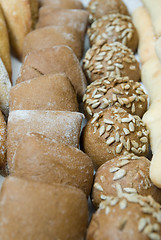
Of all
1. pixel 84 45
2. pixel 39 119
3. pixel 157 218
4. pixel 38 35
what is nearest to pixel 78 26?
pixel 84 45

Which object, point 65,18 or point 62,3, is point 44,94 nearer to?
point 65,18

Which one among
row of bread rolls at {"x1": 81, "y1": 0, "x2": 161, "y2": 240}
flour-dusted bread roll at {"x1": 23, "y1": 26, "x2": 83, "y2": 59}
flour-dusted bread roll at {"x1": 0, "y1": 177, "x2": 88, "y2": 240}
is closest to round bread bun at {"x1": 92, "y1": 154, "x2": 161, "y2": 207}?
row of bread rolls at {"x1": 81, "y1": 0, "x2": 161, "y2": 240}

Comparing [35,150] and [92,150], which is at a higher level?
[35,150]

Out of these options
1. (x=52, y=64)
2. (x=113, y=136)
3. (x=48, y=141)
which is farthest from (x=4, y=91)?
(x=113, y=136)

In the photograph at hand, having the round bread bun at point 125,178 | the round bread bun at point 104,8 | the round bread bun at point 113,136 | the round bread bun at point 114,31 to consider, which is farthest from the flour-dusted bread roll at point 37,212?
the round bread bun at point 104,8

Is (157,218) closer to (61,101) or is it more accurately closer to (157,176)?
(157,176)

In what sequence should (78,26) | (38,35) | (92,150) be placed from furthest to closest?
(78,26)
(38,35)
(92,150)
